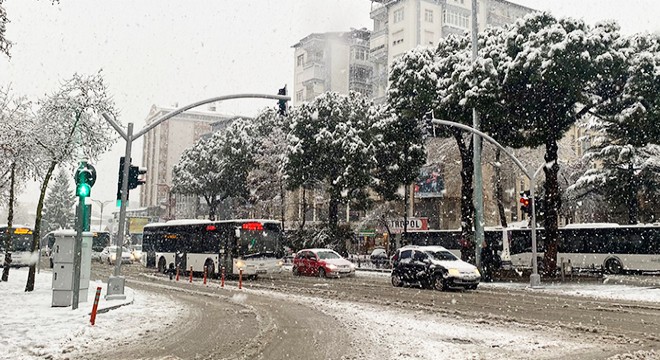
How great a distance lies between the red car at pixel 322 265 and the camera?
97.5ft

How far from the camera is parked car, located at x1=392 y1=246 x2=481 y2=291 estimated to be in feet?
69.2

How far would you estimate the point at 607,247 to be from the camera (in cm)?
3525

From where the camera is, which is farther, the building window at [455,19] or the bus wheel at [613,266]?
the building window at [455,19]

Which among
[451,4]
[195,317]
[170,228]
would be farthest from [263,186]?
[195,317]

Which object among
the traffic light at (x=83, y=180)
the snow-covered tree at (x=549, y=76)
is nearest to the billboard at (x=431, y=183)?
the snow-covered tree at (x=549, y=76)

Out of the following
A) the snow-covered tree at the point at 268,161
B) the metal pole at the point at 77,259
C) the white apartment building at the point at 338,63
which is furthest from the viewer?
the white apartment building at the point at 338,63

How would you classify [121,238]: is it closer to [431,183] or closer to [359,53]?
[431,183]

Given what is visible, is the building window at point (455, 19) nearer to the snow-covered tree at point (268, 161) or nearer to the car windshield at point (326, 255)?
the snow-covered tree at point (268, 161)

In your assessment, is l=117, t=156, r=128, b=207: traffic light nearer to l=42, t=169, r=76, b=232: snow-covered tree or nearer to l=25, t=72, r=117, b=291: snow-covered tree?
l=25, t=72, r=117, b=291: snow-covered tree

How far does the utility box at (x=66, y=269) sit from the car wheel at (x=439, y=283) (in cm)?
1209

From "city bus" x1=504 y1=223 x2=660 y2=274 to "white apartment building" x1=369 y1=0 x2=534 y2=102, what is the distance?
27.0m

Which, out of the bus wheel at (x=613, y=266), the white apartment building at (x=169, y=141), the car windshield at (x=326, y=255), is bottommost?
the bus wheel at (x=613, y=266)

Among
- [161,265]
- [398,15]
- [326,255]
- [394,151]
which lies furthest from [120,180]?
[398,15]

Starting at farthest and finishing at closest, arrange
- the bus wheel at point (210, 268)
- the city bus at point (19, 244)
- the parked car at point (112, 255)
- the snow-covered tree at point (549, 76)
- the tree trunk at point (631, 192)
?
the parked car at point (112, 255) → the city bus at point (19, 244) → the tree trunk at point (631, 192) → the bus wheel at point (210, 268) → the snow-covered tree at point (549, 76)
